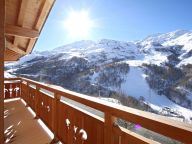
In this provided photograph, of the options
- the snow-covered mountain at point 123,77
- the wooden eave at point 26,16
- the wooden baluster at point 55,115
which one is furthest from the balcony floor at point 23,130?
the snow-covered mountain at point 123,77

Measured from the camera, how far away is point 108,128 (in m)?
2.34

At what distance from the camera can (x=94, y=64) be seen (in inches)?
6220

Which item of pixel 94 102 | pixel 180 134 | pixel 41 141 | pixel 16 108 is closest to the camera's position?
pixel 180 134

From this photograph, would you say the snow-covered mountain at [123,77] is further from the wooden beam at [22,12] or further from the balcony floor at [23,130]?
the wooden beam at [22,12]

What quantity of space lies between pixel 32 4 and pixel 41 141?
8.27 feet

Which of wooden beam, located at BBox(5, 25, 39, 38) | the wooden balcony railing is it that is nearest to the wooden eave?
wooden beam, located at BBox(5, 25, 39, 38)

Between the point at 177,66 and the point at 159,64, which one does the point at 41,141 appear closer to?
the point at 159,64

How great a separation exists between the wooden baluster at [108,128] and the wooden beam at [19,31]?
4129 millimetres

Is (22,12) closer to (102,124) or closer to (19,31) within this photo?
(19,31)

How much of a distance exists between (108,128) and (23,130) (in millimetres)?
3764

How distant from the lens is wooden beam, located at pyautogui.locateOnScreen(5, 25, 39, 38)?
5711mm

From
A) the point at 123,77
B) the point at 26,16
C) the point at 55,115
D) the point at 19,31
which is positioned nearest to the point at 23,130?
the point at 55,115

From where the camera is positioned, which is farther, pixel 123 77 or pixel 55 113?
pixel 123 77

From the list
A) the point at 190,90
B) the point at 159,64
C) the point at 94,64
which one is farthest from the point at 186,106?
the point at 94,64
